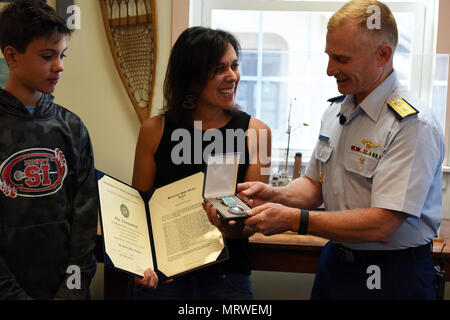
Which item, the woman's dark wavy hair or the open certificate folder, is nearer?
the open certificate folder

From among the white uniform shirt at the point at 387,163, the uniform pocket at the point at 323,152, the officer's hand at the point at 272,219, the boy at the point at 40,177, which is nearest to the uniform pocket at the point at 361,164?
the white uniform shirt at the point at 387,163

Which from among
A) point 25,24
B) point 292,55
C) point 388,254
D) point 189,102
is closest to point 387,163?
point 388,254

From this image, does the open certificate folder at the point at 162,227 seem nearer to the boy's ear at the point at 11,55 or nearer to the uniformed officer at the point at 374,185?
the uniformed officer at the point at 374,185

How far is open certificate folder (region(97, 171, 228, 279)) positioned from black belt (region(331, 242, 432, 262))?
41 centimetres

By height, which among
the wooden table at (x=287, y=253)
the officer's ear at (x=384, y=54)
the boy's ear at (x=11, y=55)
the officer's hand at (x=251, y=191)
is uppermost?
the officer's ear at (x=384, y=54)

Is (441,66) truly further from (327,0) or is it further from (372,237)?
(372,237)

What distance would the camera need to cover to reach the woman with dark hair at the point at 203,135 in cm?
152

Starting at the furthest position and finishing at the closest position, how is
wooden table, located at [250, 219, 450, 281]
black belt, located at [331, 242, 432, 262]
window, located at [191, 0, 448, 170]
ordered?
window, located at [191, 0, 448, 170] < wooden table, located at [250, 219, 450, 281] < black belt, located at [331, 242, 432, 262]

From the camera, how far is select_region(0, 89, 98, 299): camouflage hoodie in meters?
1.43

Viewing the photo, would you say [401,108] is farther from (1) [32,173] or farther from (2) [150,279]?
(1) [32,173]

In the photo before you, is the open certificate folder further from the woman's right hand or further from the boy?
the boy

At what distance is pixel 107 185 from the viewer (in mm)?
1402

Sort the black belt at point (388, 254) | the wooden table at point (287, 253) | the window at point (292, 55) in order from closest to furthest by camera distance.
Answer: the black belt at point (388, 254), the wooden table at point (287, 253), the window at point (292, 55)

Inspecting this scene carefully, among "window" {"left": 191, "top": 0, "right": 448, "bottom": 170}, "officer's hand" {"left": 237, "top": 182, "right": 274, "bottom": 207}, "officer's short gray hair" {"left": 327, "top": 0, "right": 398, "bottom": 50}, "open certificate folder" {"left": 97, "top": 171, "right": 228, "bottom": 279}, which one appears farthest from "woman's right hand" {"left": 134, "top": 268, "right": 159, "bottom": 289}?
"window" {"left": 191, "top": 0, "right": 448, "bottom": 170}
